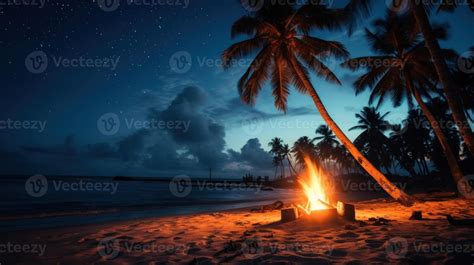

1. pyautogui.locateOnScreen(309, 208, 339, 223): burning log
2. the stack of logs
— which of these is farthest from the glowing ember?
pyautogui.locateOnScreen(309, 208, 339, 223): burning log

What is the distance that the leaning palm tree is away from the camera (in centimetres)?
→ 1156

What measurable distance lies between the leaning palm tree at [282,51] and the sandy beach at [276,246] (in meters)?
6.38

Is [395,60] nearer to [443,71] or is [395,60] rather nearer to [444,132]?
[443,71]

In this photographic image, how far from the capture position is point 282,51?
12.5 m

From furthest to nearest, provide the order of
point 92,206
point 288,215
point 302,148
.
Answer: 1. point 302,148
2. point 92,206
3. point 288,215

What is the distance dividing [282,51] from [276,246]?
1022cm

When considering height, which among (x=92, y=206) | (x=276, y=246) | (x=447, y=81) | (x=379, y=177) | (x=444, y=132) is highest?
(x=444, y=132)

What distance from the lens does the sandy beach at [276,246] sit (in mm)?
3805

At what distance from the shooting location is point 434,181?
94.5 ft

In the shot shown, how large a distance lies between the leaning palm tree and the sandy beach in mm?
6382

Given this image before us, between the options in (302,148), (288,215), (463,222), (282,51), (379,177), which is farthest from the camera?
(302,148)

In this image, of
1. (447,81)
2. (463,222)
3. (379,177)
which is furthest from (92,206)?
(447,81)

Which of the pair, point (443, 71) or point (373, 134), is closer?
point (443, 71)

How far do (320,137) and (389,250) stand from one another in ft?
158
